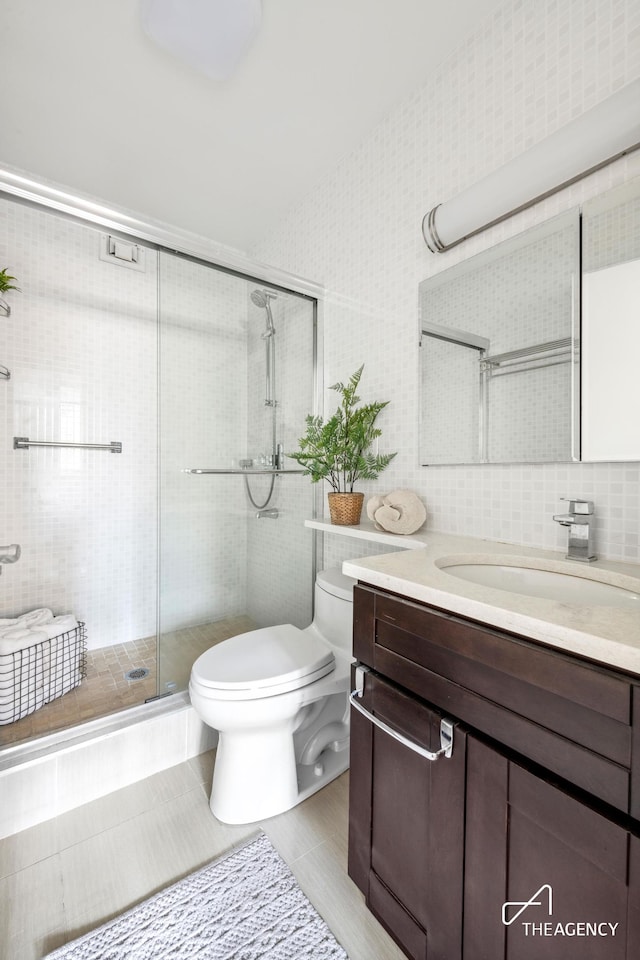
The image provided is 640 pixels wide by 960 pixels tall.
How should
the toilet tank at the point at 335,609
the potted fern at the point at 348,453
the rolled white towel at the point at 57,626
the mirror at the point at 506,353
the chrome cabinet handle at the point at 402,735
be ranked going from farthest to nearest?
the rolled white towel at the point at 57,626, the potted fern at the point at 348,453, the toilet tank at the point at 335,609, the mirror at the point at 506,353, the chrome cabinet handle at the point at 402,735

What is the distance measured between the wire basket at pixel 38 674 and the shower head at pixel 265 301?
1654 millimetres

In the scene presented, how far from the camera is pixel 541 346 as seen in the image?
1.19 meters

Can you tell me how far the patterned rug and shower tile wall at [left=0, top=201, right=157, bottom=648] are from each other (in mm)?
1388

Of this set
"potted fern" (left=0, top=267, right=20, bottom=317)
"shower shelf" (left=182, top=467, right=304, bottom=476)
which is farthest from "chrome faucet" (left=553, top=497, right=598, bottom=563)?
"potted fern" (left=0, top=267, right=20, bottom=317)

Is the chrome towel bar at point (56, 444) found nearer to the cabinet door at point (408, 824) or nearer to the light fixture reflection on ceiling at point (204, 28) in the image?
the light fixture reflection on ceiling at point (204, 28)

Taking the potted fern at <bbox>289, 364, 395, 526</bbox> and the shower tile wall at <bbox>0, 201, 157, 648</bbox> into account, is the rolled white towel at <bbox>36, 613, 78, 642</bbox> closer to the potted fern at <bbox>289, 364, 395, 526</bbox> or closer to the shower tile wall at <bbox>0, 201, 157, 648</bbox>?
the shower tile wall at <bbox>0, 201, 157, 648</bbox>

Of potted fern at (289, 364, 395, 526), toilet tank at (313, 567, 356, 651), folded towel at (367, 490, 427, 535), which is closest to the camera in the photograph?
folded towel at (367, 490, 427, 535)

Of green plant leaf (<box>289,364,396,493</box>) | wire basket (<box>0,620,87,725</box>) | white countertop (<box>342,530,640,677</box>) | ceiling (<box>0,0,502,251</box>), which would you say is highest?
ceiling (<box>0,0,502,251</box>)

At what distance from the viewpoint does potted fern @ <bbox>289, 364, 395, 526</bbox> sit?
1.61m

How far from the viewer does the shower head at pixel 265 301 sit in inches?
76.8

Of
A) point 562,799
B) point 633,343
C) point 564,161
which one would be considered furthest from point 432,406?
point 562,799

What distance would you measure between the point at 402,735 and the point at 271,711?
0.56m

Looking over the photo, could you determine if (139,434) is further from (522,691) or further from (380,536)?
(522,691)

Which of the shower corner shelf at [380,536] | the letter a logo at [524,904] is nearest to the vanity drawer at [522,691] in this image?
the letter a logo at [524,904]
